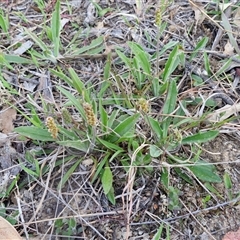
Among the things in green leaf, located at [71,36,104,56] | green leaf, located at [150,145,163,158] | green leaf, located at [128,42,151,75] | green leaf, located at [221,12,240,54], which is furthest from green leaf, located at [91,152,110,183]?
green leaf, located at [221,12,240,54]

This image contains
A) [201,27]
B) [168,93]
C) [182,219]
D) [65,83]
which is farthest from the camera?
[201,27]

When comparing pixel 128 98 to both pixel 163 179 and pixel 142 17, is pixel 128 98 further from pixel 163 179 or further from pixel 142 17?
pixel 142 17

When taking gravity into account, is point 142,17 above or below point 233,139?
→ above

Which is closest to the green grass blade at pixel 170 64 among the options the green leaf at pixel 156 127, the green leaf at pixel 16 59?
the green leaf at pixel 156 127

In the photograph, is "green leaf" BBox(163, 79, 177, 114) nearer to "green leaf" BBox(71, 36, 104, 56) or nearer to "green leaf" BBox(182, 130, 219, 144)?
"green leaf" BBox(182, 130, 219, 144)

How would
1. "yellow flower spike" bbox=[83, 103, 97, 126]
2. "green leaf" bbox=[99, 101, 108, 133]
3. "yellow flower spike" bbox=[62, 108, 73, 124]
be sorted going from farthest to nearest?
"green leaf" bbox=[99, 101, 108, 133] → "yellow flower spike" bbox=[62, 108, 73, 124] → "yellow flower spike" bbox=[83, 103, 97, 126]

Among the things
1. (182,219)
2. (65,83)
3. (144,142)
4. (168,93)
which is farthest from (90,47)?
(182,219)
